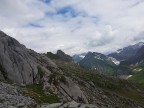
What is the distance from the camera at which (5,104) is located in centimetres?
4056

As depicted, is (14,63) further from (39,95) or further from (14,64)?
(39,95)

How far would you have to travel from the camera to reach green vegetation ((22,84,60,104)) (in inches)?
2303

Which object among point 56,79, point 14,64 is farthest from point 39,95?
point 56,79

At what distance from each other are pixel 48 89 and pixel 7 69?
12686 mm

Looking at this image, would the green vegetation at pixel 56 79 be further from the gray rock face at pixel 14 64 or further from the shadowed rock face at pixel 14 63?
the shadowed rock face at pixel 14 63

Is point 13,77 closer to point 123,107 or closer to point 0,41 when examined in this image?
point 0,41

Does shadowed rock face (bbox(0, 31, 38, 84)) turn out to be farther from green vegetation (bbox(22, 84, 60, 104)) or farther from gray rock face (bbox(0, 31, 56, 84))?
green vegetation (bbox(22, 84, 60, 104))

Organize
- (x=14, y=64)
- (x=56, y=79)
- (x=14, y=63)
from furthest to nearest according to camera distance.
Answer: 1. (x=56, y=79)
2. (x=14, y=63)
3. (x=14, y=64)

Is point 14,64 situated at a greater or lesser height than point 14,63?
lesser

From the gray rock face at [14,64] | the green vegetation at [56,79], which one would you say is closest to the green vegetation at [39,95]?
the gray rock face at [14,64]

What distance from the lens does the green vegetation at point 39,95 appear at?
58.5 meters

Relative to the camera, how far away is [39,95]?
6334cm

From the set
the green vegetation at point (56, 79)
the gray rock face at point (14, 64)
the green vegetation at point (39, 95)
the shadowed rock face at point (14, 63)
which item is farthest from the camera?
the green vegetation at point (56, 79)

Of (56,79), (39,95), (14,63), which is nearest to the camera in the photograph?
(39,95)
